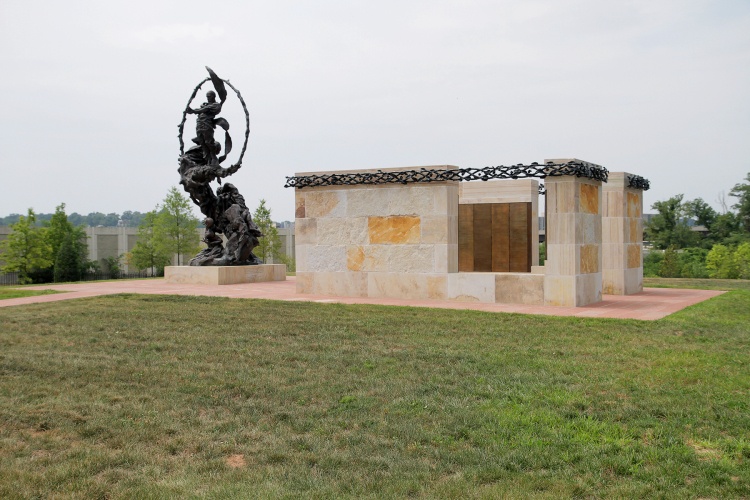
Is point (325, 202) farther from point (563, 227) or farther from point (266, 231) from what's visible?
point (266, 231)

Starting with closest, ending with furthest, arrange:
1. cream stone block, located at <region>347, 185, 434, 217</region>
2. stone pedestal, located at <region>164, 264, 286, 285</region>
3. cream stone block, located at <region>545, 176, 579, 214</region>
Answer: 1. cream stone block, located at <region>545, 176, 579, 214</region>
2. cream stone block, located at <region>347, 185, 434, 217</region>
3. stone pedestal, located at <region>164, 264, 286, 285</region>

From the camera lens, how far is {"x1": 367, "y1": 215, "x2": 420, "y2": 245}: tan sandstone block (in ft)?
50.0

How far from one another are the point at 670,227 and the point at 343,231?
165 feet

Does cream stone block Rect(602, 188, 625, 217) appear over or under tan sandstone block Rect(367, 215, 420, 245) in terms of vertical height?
over

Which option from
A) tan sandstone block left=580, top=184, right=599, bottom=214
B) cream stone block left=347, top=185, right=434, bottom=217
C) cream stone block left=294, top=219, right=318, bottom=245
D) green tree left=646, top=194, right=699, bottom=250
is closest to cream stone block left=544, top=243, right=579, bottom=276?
tan sandstone block left=580, top=184, right=599, bottom=214

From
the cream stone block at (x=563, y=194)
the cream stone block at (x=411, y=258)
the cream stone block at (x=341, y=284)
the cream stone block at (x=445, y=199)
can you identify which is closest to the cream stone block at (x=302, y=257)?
the cream stone block at (x=341, y=284)

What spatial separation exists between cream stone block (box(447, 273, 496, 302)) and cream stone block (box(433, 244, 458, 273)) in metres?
0.20

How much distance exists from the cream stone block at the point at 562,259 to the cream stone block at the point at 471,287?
1.21m

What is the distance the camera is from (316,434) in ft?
18.1

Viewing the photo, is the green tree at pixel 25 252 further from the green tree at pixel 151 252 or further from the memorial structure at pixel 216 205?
the memorial structure at pixel 216 205

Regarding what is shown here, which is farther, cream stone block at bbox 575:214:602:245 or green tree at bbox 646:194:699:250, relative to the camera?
green tree at bbox 646:194:699:250

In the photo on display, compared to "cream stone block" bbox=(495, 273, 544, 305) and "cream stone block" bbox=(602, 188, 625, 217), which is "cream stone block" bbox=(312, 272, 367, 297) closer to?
"cream stone block" bbox=(495, 273, 544, 305)

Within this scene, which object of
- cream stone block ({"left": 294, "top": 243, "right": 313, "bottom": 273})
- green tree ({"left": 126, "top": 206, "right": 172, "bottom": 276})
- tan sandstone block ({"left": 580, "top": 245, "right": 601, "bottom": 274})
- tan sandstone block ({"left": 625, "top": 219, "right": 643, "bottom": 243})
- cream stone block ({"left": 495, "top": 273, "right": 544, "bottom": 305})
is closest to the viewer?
cream stone block ({"left": 495, "top": 273, "right": 544, "bottom": 305})

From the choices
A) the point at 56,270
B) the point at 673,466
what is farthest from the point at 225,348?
the point at 56,270
